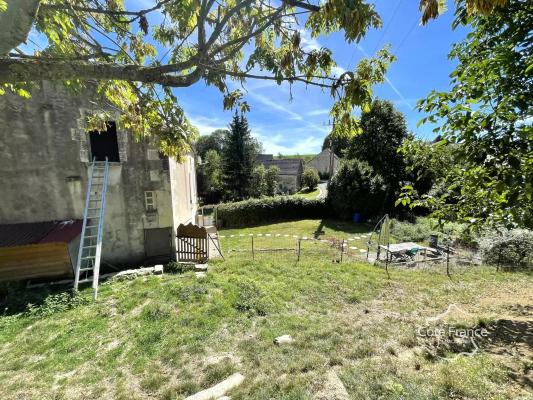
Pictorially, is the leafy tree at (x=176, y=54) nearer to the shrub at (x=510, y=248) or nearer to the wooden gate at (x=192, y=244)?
the wooden gate at (x=192, y=244)

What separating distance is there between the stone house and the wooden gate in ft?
1.15

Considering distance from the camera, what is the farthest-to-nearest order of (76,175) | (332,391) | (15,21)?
(76,175) → (332,391) → (15,21)

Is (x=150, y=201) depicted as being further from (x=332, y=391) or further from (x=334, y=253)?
(x=332, y=391)

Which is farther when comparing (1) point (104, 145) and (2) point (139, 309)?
(1) point (104, 145)

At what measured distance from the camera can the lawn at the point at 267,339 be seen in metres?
3.36

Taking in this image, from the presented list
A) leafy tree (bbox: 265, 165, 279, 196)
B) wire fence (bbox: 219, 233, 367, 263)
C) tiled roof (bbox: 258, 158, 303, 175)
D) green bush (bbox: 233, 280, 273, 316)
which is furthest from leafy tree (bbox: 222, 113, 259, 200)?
green bush (bbox: 233, 280, 273, 316)

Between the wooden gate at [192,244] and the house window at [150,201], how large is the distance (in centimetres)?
147

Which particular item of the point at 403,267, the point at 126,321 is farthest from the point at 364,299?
the point at 126,321

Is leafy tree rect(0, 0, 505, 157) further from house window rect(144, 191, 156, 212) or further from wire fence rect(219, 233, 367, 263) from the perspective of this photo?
wire fence rect(219, 233, 367, 263)

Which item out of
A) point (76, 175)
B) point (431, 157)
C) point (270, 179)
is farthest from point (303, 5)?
point (270, 179)

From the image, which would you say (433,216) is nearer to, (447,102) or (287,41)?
(447,102)

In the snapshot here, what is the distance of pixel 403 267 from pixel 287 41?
33.9 ft

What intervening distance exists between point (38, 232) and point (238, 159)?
830 inches

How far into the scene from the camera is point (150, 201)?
34.9 feet
